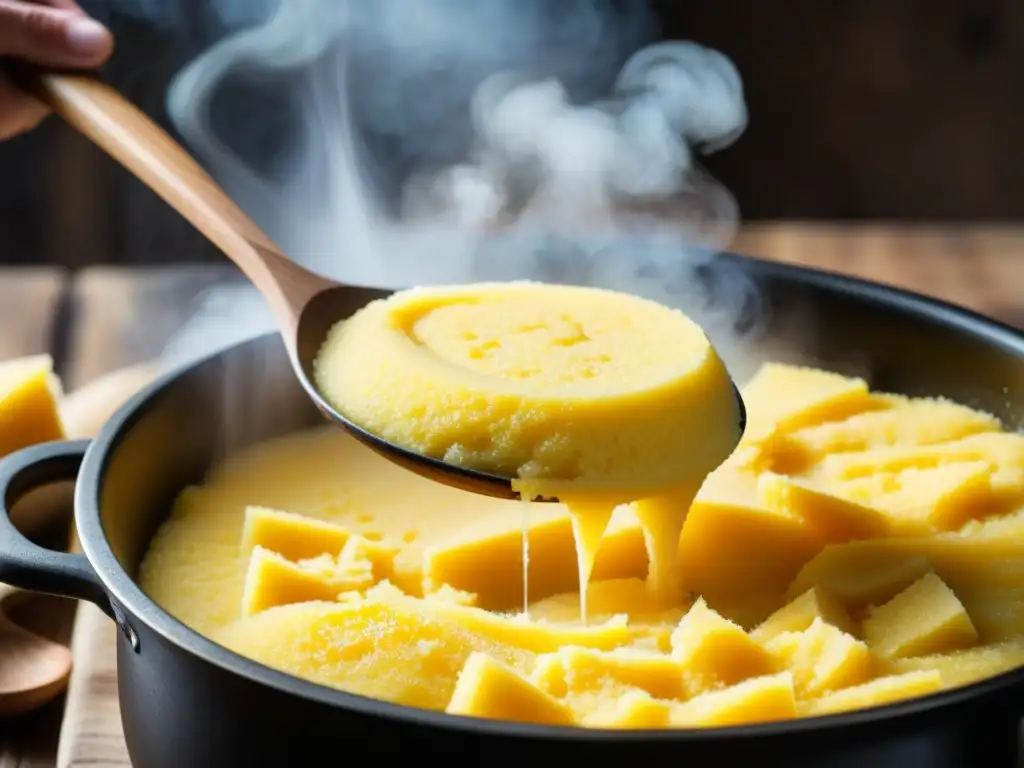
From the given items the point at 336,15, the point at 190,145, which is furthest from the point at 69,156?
the point at 336,15

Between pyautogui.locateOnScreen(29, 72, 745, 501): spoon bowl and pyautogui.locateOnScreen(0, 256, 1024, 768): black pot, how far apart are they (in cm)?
19

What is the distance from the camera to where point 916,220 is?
4340 millimetres

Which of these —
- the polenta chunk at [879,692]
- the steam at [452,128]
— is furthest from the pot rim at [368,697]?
the steam at [452,128]

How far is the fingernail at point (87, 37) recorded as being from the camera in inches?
75.3

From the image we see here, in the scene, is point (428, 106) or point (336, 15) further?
point (428, 106)

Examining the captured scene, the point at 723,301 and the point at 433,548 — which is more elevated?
the point at 723,301

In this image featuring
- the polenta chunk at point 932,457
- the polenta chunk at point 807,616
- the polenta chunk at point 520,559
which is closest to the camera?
the polenta chunk at point 807,616

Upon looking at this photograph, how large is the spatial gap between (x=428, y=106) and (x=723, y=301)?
6.79 ft

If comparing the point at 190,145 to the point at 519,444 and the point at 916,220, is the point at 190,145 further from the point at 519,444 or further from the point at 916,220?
the point at 519,444

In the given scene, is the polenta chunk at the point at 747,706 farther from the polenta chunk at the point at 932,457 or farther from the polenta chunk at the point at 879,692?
the polenta chunk at the point at 932,457

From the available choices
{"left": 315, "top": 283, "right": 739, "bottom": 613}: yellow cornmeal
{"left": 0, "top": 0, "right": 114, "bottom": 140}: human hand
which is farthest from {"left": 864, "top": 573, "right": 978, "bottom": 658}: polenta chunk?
{"left": 0, "top": 0, "right": 114, "bottom": 140}: human hand

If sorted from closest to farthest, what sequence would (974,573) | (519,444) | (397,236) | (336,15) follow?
(519,444) < (974,573) < (397,236) < (336,15)

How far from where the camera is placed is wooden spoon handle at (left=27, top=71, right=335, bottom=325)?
1.75 metres

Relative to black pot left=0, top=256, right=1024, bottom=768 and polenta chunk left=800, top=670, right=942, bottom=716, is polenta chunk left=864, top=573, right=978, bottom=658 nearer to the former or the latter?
polenta chunk left=800, top=670, right=942, bottom=716
